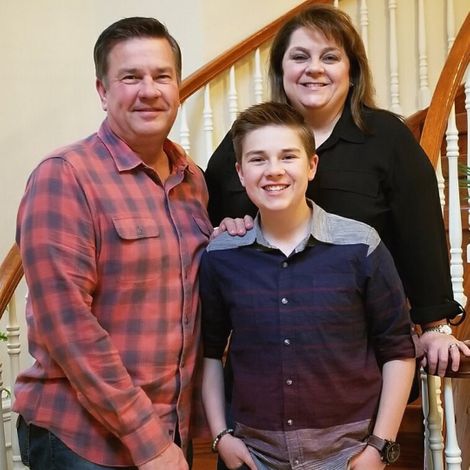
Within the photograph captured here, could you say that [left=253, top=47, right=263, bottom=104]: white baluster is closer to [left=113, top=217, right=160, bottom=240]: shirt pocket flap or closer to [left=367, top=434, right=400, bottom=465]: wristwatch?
[left=113, top=217, right=160, bottom=240]: shirt pocket flap

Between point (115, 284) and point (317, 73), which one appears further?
point (317, 73)

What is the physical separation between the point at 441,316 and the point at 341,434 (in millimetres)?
366

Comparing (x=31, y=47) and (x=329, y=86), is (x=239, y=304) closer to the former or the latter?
(x=329, y=86)

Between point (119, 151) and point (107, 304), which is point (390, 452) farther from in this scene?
point (119, 151)

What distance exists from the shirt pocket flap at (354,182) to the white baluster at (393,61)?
7.47ft

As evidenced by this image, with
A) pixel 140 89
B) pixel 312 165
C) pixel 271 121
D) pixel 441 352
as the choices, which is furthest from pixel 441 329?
pixel 140 89

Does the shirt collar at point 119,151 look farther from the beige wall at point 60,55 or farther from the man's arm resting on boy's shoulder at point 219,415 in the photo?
the beige wall at point 60,55

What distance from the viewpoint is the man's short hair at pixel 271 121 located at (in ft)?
4.59

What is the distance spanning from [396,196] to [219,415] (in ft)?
1.99

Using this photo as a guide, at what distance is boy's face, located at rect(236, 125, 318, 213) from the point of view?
4.44 feet

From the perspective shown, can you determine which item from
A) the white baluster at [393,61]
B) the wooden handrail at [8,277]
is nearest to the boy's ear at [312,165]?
the wooden handrail at [8,277]

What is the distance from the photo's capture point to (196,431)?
150cm

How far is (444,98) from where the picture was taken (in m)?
2.16

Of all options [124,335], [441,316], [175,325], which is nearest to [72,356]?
[124,335]
